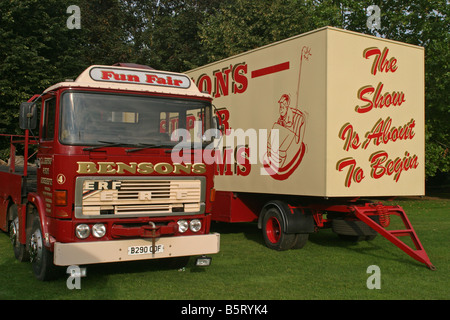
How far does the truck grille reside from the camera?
6.04 m

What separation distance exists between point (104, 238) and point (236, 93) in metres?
5.22

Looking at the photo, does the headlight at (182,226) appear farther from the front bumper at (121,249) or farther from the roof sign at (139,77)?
the roof sign at (139,77)

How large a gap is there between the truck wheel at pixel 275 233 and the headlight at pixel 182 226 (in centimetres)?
289

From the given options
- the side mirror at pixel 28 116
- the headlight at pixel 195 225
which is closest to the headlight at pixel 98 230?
the headlight at pixel 195 225

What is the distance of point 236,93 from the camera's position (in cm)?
1041

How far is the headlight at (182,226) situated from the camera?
671 centimetres

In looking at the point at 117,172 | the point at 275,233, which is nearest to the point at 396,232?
the point at 275,233

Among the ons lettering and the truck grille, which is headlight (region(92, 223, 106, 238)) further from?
the ons lettering

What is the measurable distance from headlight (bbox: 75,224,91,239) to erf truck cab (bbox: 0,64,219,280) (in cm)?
1
